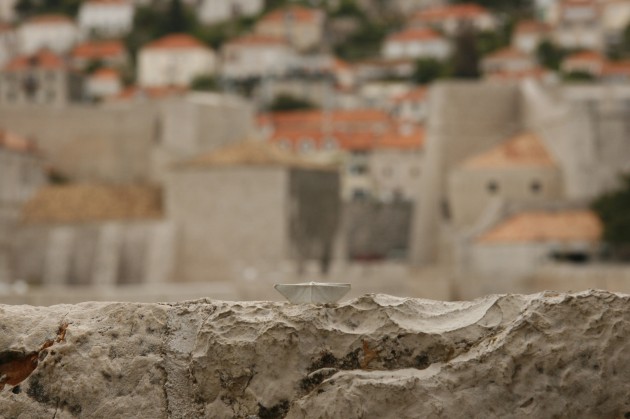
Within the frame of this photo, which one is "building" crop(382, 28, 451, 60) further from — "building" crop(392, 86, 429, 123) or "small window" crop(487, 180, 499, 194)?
"small window" crop(487, 180, 499, 194)

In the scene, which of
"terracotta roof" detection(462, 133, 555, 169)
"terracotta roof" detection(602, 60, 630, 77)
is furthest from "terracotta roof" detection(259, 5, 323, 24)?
"terracotta roof" detection(462, 133, 555, 169)

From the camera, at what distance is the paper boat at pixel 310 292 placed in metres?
4.71

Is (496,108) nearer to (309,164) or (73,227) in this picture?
(309,164)

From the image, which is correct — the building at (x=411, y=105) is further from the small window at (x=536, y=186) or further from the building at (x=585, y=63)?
the small window at (x=536, y=186)

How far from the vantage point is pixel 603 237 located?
3550cm

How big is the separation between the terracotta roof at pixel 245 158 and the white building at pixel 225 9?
85456 millimetres

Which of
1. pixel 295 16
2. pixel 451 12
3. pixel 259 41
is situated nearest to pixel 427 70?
pixel 259 41

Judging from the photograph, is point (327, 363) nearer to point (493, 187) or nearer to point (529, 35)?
point (493, 187)

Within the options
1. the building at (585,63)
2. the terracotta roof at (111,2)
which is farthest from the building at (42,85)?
the terracotta roof at (111,2)

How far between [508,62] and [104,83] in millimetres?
28789

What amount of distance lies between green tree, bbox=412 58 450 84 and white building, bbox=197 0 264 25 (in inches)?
1146

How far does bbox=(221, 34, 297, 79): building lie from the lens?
339ft

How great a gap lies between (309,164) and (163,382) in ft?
123

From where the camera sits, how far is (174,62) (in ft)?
340
